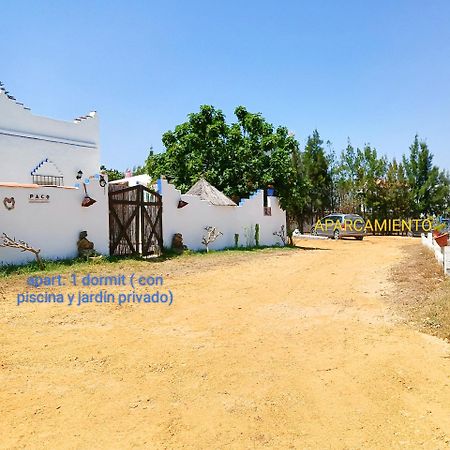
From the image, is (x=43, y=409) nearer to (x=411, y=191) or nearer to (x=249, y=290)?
(x=249, y=290)

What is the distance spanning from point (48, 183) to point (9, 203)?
20.8 ft

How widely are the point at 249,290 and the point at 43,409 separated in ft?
17.8

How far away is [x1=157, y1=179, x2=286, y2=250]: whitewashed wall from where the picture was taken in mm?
14789

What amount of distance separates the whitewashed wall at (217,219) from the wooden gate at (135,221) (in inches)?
20.7

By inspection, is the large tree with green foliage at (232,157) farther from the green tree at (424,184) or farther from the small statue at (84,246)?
the green tree at (424,184)

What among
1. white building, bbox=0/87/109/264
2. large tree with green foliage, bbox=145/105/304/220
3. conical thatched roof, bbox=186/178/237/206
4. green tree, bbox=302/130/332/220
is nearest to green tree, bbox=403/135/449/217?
green tree, bbox=302/130/332/220

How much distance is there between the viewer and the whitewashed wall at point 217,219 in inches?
582

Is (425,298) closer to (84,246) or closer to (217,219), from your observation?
(84,246)

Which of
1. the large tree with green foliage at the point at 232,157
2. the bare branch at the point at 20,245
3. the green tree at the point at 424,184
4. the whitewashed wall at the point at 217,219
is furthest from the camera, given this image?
the green tree at the point at 424,184

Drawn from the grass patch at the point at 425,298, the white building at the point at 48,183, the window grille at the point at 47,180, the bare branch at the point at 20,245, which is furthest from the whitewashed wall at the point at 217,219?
the grass patch at the point at 425,298

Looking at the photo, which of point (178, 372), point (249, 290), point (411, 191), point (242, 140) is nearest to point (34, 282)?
point (249, 290)

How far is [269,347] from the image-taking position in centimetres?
487

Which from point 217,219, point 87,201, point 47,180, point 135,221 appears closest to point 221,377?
point 87,201

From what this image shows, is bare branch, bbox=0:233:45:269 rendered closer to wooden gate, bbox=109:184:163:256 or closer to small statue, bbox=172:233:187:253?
wooden gate, bbox=109:184:163:256
